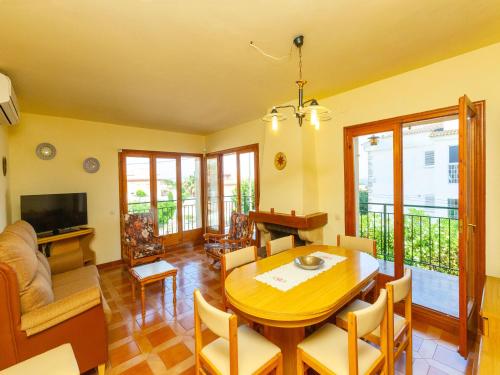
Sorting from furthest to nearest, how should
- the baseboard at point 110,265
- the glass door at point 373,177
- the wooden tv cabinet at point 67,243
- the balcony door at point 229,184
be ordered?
the balcony door at point 229,184 → the baseboard at point 110,265 → the wooden tv cabinet at point 67,243 → the glass door at point 373,177

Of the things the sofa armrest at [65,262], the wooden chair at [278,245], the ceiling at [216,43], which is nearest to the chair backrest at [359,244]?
the wooden chair at [278,245]

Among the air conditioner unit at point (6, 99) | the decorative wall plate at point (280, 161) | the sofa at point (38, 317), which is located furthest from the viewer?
the decorative wall plate at point (280, 161)

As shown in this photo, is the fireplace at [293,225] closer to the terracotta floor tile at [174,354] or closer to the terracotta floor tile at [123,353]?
the terracotta floor tile at [174,354]

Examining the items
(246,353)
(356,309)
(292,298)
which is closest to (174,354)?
(246,353)

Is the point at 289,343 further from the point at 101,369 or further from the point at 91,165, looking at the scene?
the point at 91,165

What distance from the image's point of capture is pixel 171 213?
496 cm

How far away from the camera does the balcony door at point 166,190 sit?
442 cm

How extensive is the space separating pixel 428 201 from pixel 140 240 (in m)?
4.44


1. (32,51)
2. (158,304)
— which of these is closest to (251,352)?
(158,304)

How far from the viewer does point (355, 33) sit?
1748 millimetres

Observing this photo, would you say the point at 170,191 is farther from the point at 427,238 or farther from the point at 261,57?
the point at 427,238

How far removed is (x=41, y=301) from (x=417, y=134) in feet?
14.6

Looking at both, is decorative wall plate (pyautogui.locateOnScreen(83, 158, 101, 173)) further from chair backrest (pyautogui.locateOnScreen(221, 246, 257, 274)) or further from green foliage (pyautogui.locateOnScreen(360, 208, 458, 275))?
green foliage (pyautogui.locateOnScreen(360, 208, 458, 275))

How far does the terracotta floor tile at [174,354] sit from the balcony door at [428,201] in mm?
2195
